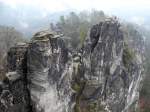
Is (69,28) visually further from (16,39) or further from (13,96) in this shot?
(13,96)

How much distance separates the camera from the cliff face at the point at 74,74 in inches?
739

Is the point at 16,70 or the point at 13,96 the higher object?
the point at 16,70

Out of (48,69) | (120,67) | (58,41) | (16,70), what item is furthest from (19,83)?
(120,67)

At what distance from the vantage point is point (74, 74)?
83.2ft

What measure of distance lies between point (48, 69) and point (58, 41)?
195 centimetres

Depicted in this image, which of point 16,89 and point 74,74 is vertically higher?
point 16,89

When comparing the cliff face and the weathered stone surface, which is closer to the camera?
the cliff face

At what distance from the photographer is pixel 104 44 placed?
1027 inches

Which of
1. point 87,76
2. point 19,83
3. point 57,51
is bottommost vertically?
point 87,76

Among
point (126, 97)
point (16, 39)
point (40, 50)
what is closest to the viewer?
point (40, 50)

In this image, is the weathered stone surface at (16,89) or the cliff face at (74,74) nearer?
the cliff face at (74,74)

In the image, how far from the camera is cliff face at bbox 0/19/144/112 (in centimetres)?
1878

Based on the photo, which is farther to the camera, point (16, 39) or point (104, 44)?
point (16, 39)

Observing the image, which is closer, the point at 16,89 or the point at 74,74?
the point at 16,89
